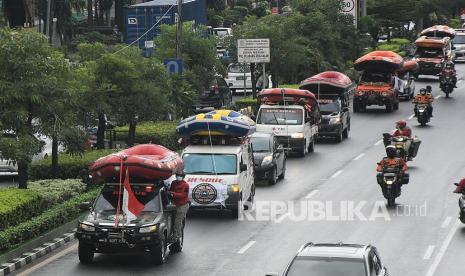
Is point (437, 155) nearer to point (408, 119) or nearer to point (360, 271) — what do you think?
point (408, 119)

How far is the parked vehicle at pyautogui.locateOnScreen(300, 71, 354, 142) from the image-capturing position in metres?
46.1

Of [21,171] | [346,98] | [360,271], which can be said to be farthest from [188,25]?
[360,271]

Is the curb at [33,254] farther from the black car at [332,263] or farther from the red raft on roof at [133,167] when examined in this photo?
the black car at [332,263]

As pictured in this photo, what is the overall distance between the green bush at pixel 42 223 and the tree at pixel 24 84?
A: 1.46m

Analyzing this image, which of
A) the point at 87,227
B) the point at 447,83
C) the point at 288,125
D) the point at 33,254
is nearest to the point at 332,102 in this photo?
the point at 288,125

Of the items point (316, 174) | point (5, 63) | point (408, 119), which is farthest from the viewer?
point (408, 119)

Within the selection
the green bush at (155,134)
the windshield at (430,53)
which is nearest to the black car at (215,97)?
the green bush at (155,134)

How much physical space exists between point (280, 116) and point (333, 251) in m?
23.7

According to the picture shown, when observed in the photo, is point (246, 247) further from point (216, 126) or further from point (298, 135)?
point (298, 135)

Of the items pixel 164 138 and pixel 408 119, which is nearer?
pixel 164 138

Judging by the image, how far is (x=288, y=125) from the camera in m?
42.1

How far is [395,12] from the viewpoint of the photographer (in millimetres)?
85688

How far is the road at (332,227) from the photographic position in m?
24.4

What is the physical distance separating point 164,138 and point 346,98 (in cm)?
1151
